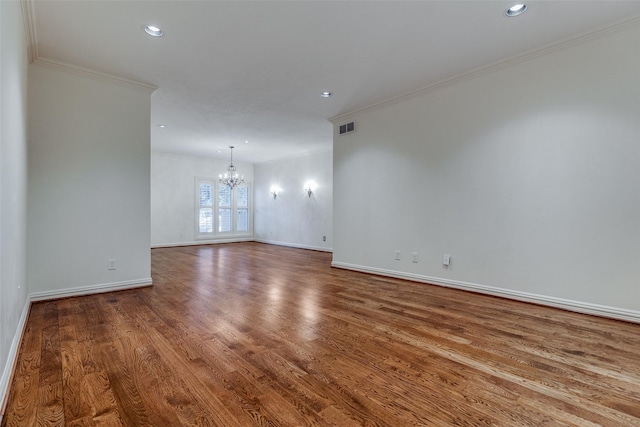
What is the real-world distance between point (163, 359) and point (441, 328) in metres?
2.17

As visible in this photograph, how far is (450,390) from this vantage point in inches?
66.6

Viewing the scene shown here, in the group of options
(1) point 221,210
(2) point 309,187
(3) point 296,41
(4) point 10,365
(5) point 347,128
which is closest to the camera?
(4) point 10,365

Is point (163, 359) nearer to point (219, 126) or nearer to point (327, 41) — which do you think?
point (327, 41)

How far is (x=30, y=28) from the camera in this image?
9.01 feet

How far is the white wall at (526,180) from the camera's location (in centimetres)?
283

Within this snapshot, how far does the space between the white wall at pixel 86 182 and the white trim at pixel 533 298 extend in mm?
3626

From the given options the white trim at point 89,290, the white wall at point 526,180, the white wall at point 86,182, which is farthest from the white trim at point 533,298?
the white wall at point 86,182

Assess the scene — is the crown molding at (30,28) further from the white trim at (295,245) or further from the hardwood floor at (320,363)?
the white trim at (295,245)

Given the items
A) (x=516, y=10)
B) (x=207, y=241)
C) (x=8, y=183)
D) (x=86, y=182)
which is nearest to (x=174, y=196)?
(x=207, y=241)

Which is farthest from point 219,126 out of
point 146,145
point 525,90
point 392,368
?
point 392,368

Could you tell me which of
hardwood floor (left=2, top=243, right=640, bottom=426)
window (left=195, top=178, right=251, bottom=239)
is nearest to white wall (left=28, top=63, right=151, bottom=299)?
hardwood floor (left=2, top=243, right=640, bottom=426)

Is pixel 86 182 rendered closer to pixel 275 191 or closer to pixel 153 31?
pixel 153 31

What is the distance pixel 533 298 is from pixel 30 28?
562 centimetres

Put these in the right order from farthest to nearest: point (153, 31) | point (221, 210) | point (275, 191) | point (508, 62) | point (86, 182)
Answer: point (221, 210) → point (275, 191) → point (86, 182) → point (508, 62) → point (153, 31)
